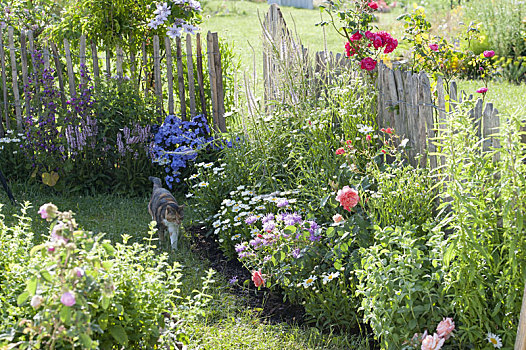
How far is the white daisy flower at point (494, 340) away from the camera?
269 centimetres

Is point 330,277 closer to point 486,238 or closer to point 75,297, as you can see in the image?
point 486,238

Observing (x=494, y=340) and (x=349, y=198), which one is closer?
(x=494, y=340)

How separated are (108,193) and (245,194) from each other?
1843mm

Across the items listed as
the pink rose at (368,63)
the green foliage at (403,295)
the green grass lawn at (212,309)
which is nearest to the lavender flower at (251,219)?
the green grass lawn at (212,309)

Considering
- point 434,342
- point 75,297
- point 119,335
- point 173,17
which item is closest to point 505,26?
point 173,17

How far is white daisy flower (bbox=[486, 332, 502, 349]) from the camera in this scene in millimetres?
2693

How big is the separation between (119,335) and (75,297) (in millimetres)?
416

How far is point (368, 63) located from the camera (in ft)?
14.1

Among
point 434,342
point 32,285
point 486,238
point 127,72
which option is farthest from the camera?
point 127,72

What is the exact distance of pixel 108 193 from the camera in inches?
221

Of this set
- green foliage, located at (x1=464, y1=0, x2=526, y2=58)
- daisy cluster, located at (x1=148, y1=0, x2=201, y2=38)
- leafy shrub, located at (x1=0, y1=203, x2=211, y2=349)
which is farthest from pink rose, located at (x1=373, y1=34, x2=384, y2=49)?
green foliage, located at (x1=464, y1=0, x2=526, y2=58)

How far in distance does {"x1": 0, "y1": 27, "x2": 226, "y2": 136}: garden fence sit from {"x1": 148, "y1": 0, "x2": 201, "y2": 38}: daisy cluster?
12 centimetres

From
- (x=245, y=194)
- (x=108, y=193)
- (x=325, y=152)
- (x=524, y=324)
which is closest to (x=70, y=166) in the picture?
(x=108, y=193)

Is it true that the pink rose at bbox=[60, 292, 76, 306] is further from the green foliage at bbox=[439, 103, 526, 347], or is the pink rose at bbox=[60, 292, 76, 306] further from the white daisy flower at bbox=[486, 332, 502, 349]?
the white daisy flower at bbox=[486, 332, 502, 349]
